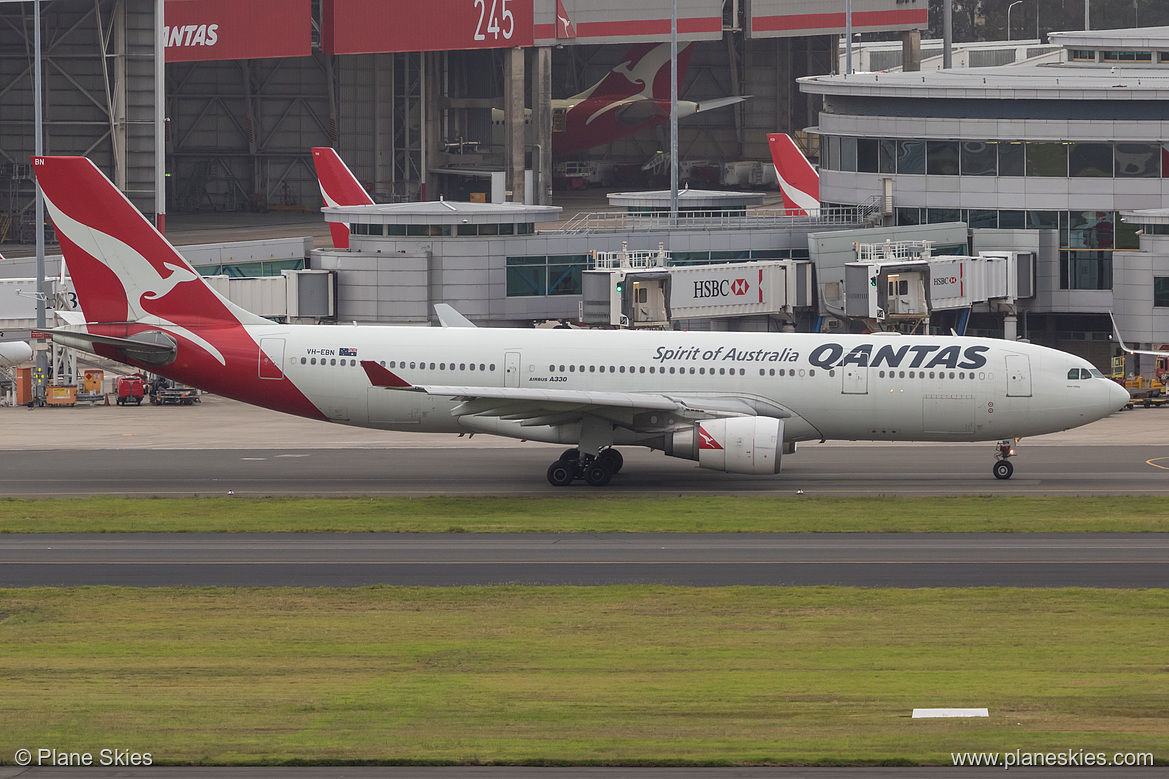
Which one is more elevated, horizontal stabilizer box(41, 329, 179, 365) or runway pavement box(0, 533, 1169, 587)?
horizontal stabilizer box(41, 329, 179, 365)

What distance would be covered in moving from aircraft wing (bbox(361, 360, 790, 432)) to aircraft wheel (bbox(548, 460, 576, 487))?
4.12 feet

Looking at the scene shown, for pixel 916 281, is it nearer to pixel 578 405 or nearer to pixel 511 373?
pixel 511 373

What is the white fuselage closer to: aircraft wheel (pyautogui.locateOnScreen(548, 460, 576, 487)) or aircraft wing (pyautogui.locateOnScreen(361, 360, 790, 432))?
aircraft wing (pyautogui.locateOnScreen(361, 360, 790, 432))

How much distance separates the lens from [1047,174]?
7256cm

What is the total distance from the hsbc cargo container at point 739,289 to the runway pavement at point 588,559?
96.0 feet

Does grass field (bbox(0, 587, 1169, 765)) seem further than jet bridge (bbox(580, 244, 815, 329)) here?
No

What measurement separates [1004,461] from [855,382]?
5328mm

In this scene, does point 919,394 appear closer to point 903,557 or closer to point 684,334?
point 684,334

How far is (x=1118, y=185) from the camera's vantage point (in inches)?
2813

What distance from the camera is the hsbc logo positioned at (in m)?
65.3

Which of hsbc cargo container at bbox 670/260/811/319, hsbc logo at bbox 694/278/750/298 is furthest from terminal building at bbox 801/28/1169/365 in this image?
hsbc logo at bbox 694/278/750/298
